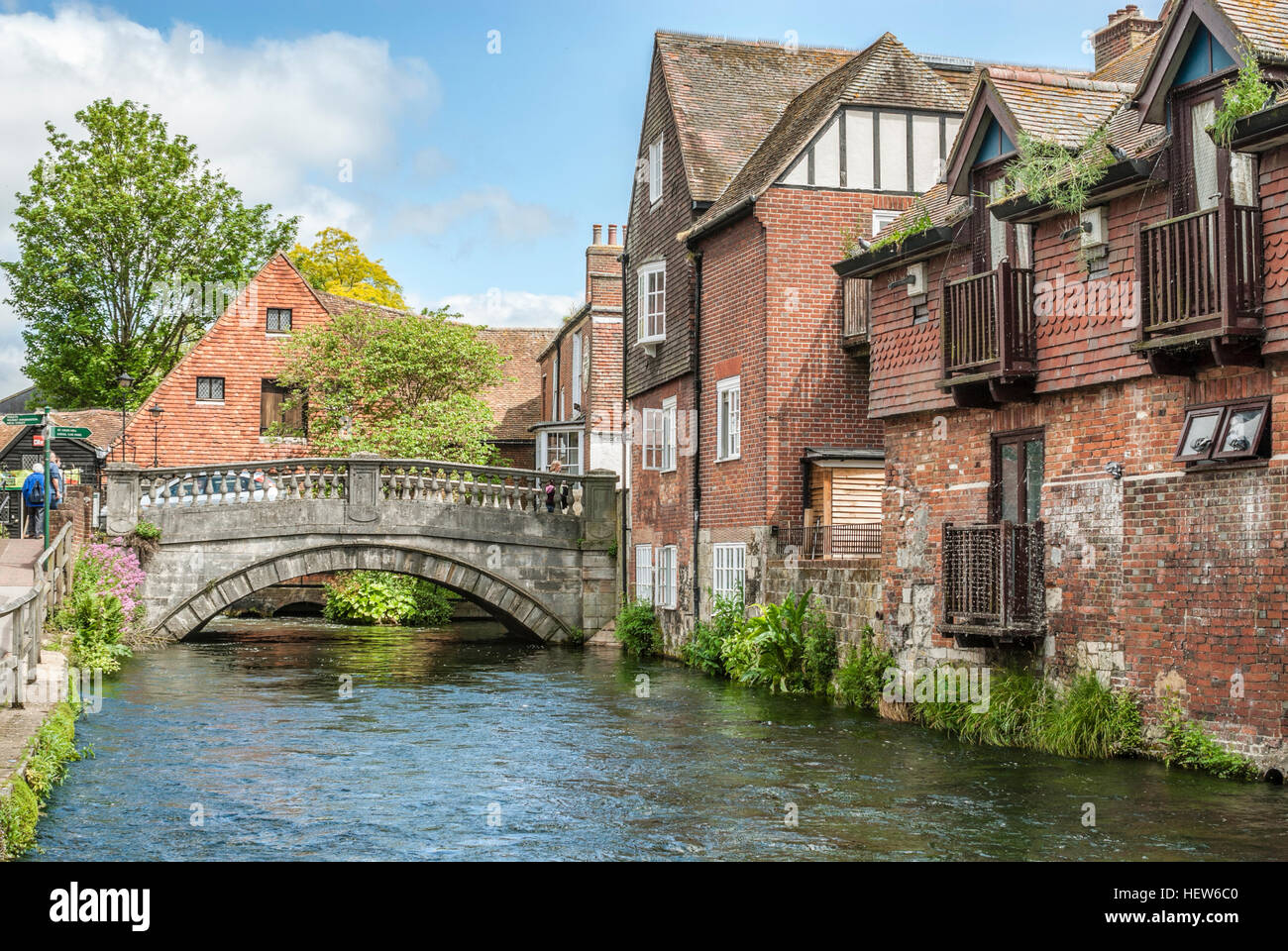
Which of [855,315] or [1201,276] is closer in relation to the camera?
[1201,276]

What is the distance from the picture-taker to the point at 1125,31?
23734 millimetres

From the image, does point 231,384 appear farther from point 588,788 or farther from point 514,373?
point 588,788

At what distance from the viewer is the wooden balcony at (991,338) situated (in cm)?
1564

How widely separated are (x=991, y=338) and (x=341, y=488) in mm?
17254

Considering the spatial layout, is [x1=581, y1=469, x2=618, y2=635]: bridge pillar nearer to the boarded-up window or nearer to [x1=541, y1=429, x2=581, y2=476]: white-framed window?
[x1=541, y1=429, x2=581, y2=476]: white-framed window

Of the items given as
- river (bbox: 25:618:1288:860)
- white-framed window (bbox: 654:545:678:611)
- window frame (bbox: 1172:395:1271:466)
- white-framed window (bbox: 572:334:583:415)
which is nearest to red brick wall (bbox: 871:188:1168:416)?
window frame (bbox: 1172:395:1271:466)

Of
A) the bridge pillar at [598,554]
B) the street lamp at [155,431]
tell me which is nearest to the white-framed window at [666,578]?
the bridge pillar at [598,554]

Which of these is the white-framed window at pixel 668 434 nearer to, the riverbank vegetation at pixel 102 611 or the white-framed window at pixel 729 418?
the white-framed window at pixel 729 418

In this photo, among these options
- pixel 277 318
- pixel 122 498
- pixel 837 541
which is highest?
pixel 277 318

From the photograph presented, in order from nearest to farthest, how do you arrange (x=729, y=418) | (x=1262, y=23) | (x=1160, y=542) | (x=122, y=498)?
(x=1262, y=23) → (x=1160, y=542) → (x=729, y=418) → (x=122, y=498)

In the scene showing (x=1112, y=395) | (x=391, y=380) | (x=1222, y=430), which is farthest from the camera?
(x=391, y=380)

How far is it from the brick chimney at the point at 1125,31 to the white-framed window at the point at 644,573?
1241 cm

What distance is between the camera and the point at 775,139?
26.4 metres

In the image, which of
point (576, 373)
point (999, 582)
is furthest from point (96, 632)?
point (576, 373)
